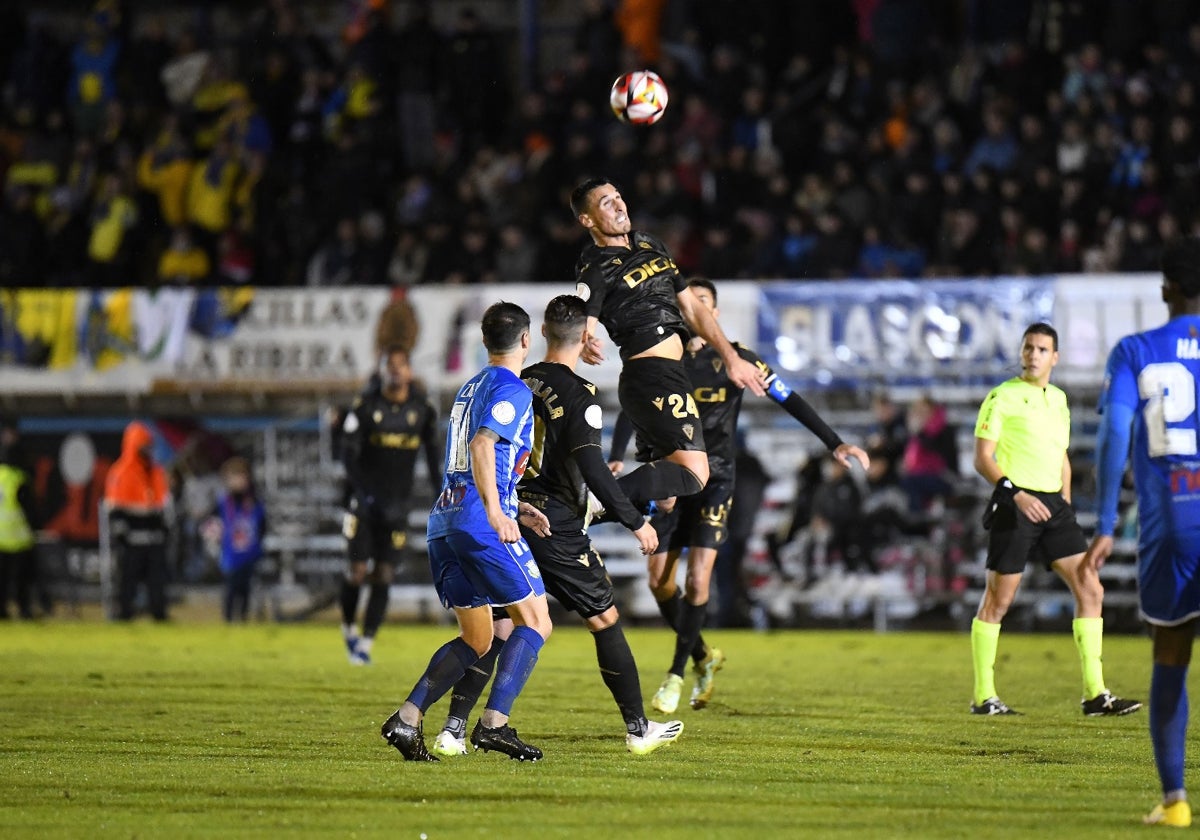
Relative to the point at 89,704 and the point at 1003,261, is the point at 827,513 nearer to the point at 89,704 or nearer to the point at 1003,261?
the point at 1003,261

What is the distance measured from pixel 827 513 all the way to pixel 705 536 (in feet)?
29.5

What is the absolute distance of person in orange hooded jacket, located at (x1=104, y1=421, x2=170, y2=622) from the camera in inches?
832

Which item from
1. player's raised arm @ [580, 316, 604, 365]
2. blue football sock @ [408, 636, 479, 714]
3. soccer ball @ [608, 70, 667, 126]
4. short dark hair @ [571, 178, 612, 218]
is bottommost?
blue football sock @ [408, 636, 479, 714]

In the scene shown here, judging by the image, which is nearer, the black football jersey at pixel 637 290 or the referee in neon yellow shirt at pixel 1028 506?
the black football jersey at pixel 637 290

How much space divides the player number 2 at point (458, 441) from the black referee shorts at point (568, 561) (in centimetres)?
52

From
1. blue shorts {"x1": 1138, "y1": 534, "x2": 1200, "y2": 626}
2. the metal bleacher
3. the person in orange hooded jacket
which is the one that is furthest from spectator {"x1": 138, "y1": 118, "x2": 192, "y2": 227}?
blue shorts {"x1": 1138, "y1": 534, "x2": 1200, "y2": 626}

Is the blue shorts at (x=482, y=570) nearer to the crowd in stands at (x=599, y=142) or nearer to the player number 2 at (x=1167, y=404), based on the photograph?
the player number 2 at (x=1167, y=404)

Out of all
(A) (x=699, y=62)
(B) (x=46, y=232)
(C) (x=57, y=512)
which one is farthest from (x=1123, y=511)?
(B) (x=46, y=232)

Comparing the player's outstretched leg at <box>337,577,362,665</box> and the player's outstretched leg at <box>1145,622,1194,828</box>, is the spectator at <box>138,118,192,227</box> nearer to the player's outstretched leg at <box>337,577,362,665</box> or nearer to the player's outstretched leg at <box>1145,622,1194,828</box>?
the player's outstretched leg at <box>337,577,362,665</box>

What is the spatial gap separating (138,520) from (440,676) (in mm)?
14121

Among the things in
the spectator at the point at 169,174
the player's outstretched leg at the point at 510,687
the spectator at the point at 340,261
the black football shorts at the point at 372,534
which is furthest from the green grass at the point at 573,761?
the spectator at the point at 169,174

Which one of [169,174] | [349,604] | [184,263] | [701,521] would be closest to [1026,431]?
[701,521]

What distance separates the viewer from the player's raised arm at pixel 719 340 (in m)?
9.59

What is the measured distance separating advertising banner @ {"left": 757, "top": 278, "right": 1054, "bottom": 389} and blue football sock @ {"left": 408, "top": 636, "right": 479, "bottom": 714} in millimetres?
11678
